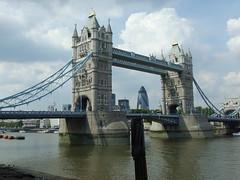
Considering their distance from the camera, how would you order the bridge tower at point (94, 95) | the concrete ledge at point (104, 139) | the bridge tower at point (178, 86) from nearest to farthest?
the concrete ledge at point (104, 139)
the bridge tower at point (94, 95)
the bridge tower at point (178, 86)

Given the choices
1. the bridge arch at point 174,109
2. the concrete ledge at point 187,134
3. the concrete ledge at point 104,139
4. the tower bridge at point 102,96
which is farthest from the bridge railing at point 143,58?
the concrete ledge at point 104,139

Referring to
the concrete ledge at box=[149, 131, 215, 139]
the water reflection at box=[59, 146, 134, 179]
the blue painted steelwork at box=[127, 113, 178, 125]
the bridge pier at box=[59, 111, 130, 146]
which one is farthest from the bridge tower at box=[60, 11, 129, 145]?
the concrete ledge at box=[149, 131, 215, 139]

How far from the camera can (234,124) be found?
3334 inches

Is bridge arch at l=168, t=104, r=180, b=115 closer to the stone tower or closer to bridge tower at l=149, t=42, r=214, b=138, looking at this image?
bridge tower at l=149, t=42, r=214, b=138

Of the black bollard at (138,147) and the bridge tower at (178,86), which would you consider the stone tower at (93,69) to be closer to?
the bridge tower at (178,86)

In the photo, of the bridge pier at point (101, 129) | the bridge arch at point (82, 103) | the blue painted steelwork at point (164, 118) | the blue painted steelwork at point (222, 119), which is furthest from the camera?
the blue painted steelwork at point (222, 119)

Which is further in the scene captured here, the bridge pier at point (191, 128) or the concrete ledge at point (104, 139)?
the bridge pier at point (191, 128)

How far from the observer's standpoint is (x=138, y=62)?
2314 inches

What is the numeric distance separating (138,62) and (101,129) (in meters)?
20.3

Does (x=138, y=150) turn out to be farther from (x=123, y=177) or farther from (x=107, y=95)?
(x=107, y=95)

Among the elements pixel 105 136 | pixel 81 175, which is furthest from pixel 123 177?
pixel 105 136

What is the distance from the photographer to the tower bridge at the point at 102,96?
145ft

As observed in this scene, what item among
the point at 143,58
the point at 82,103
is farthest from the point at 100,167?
the point at 143,58

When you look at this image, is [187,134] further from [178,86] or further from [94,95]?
[94,95]
